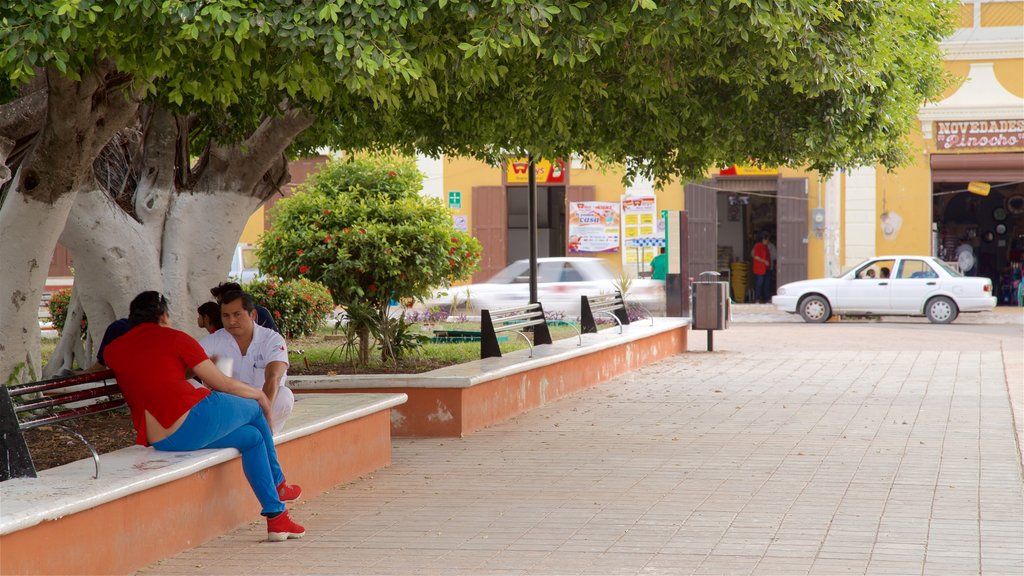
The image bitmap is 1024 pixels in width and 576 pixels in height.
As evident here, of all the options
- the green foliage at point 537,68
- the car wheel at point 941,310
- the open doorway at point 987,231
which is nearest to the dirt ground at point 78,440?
the green foliage at point 537,68

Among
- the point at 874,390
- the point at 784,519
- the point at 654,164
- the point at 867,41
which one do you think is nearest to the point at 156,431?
the point at 784,519

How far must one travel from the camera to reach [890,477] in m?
7.95

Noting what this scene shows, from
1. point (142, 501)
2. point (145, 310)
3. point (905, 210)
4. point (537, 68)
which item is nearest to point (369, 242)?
point (537, 68)

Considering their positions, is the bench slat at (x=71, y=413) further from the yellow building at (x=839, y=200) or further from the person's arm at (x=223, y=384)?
the yellow building at (x=839, y=200)

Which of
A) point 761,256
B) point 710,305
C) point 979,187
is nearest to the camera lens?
point 710,305

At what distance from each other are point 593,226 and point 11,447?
81.2 ft

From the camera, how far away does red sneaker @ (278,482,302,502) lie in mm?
6570

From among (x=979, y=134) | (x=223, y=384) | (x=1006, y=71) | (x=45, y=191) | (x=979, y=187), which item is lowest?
(x=223, y=384)

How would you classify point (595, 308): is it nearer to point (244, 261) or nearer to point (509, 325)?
point (509, 325)

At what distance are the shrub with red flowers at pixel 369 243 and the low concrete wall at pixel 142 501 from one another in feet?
15.8

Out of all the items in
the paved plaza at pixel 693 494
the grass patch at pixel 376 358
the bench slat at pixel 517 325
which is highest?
the bench slat at pixel 517 325

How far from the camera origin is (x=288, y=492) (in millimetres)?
6668

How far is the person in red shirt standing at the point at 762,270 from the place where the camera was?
29656 mm

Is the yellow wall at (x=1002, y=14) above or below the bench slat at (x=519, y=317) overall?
above
